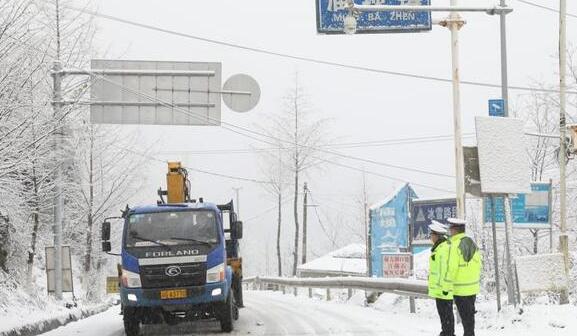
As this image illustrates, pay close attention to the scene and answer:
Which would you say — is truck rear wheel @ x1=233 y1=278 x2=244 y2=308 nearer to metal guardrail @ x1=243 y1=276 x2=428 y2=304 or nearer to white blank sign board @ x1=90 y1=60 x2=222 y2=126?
metal guardrail @ x1=243 y1=276 x2=428 y2=304

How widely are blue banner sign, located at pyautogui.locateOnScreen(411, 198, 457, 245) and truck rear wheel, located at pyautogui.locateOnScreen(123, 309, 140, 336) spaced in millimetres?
11408

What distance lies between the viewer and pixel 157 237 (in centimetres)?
1252

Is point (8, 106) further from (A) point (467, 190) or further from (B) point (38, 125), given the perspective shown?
(A) point (467, 190)

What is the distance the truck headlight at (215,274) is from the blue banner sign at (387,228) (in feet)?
33.0

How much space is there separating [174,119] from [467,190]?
847cm

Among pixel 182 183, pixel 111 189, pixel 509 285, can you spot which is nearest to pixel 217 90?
pixel 182 183

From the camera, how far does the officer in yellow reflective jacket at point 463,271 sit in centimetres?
906

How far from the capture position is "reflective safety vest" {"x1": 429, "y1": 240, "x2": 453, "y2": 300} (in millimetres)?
9109

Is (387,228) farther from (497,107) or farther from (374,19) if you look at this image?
(374,19)

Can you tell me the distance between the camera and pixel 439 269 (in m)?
9.20

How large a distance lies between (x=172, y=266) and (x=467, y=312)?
5235 millimetres

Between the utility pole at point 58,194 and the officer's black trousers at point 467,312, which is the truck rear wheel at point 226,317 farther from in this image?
the utility pole at point 58,194

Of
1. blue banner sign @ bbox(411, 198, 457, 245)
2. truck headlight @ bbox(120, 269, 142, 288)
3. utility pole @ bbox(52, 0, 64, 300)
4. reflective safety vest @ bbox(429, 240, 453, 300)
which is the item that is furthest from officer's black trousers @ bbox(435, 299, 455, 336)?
blue banner sign @ bbox(411, 198, 457, 245)

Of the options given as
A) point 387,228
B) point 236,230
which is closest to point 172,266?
point 236,230
